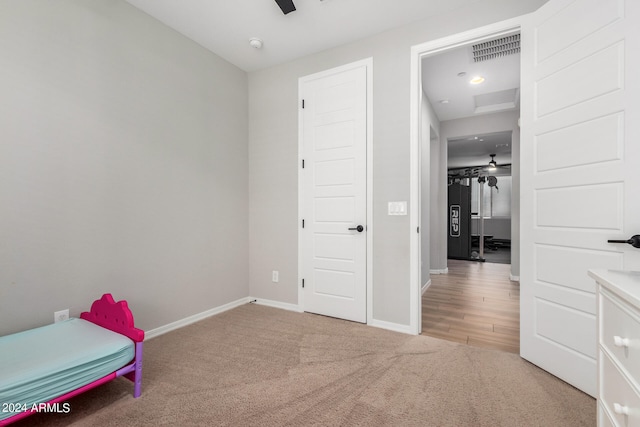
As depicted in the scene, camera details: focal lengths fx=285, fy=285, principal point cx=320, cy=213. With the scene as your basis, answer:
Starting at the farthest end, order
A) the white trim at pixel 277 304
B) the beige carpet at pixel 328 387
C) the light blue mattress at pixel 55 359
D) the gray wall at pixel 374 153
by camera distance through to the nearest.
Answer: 1. the white trim at pixel 277 304
2. the gray wall at pixel 374 153
3. the beige carpet at pixel 328 387
4. the light blue mattress at pixel 55 359

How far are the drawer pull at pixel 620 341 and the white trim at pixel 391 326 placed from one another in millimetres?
1838

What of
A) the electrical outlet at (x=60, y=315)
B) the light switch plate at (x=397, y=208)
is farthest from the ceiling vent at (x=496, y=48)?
the electrical outlet at (x=60, y=315)

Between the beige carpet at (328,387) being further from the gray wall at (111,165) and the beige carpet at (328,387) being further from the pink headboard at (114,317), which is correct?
the gray wall at (111,165)

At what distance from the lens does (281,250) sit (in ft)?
10.8

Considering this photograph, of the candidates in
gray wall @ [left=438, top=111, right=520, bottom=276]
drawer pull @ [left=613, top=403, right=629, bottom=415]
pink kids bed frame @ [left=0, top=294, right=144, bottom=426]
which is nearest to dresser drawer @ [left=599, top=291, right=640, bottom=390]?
drawer pull @ [left=613, top=403, right=629, bottom=415]

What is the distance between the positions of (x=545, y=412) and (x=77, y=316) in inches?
119

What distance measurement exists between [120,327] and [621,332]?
92.3 inches

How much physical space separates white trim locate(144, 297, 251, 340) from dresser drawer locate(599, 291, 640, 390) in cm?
293

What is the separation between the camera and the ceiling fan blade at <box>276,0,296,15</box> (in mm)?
2218

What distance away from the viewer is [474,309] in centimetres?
329

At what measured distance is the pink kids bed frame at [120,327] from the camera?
1.58m

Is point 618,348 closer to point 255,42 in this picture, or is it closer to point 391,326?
point 391,326

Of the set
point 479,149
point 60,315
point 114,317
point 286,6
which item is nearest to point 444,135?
point 479,149

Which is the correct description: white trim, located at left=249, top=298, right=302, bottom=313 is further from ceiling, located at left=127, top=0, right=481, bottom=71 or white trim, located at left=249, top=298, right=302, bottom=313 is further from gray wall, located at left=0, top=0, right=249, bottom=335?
ceiling, located at left=127, top=0, right=481, bottom=71
